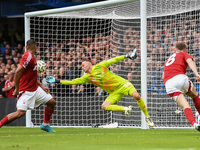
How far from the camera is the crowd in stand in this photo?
38.3 feet

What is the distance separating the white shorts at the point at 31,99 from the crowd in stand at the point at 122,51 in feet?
12.5

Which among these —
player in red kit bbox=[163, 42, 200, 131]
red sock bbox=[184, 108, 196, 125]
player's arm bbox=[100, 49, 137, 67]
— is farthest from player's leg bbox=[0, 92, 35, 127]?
red sock bbox=[184, 108, 196, 125]

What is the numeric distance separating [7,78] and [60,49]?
8.30 ft

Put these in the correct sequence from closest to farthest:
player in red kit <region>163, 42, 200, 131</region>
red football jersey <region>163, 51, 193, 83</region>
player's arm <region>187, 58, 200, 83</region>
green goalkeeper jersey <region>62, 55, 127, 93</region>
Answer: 1. player's arm <region>187, 58, 200, 83</region>
2. player in red kit <region>163, 42, 200, 131</region>
3. red football jersey <region>163, 51, 193, 83</region>
4. green goalkeeper jersey <region>62, 55, 127, 93</region>

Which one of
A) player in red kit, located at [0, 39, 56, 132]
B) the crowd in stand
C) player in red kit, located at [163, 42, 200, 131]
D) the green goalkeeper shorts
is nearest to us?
player in red kit, located at [163, 42, 200, 131]

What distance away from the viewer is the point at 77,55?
13.2 meters

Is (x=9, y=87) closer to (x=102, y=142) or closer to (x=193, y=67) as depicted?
(x=193, y=67)

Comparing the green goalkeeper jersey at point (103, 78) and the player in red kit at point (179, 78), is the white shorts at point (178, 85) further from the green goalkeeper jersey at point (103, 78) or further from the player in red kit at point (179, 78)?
the green goalkeeper jersey at point (103, 78)

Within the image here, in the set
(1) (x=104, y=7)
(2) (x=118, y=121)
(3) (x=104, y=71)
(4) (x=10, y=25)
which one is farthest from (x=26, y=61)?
(4) (x=10, y=25)

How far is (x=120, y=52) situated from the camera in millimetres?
12453

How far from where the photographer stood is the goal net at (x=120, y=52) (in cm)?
1143

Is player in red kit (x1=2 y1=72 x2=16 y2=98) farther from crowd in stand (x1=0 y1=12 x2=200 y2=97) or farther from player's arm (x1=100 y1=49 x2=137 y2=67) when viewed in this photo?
player's arm (x1=100 y1=49 x2=137 y2=67)

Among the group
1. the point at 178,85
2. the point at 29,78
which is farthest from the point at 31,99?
the point at 178,85

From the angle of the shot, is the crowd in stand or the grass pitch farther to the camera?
the crowd in stand
